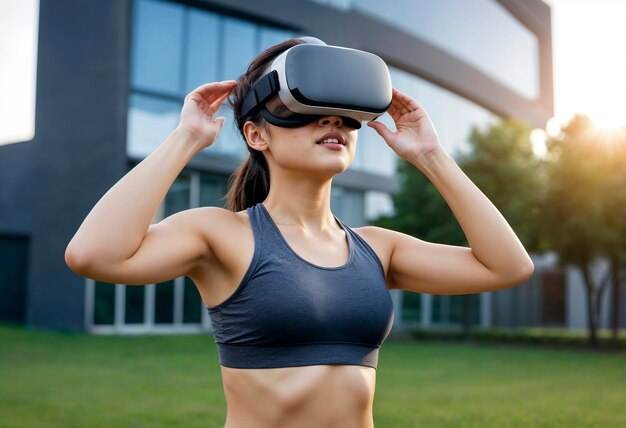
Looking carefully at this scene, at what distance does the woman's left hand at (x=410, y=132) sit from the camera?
7.67 feet

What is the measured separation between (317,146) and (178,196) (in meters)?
17.7

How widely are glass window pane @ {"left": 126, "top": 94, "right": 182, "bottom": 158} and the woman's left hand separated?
16.4m

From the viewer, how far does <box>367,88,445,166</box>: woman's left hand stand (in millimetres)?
2338

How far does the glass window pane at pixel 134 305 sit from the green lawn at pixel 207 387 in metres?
1.55

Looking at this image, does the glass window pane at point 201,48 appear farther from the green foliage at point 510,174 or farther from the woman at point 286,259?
the woman at point 286,259

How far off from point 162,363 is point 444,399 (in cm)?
537

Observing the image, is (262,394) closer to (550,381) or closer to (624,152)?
(550,381)

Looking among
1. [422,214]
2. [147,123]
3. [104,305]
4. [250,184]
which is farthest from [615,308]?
[250,184]

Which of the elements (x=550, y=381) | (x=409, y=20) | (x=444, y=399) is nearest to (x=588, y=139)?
(x=409, y=20)

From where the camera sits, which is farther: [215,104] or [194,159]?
[194,159]

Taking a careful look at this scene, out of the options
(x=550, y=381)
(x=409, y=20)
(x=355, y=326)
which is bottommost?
(x=550, y=381)

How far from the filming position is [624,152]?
20.9 m

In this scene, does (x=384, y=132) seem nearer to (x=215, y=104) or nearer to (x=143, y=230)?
(x=215, y=104)

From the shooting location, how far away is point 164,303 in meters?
19.5
